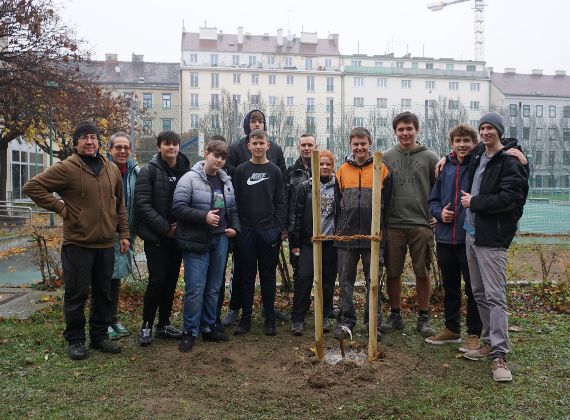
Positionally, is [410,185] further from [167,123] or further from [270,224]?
[167,123]

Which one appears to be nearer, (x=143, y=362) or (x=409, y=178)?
(x=143, y=362)

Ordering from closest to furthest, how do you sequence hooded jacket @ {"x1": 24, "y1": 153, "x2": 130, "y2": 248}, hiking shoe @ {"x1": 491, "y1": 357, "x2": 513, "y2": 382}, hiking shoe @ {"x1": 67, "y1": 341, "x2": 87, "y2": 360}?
hiking shoe @ {"x1": 491, "y1": 357, "x2": 513, "y2": 382} → hooded jacket @ {"x1": 24, "y1": 153, "x2": 130, "y2": 248} → hiking shoe @ {"x1": 67, "y1": 341, "x2": 87, "y2": 360}

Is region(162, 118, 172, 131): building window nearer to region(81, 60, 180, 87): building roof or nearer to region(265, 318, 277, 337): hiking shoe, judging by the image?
region(265, 318, 277, 337): hiking shoe

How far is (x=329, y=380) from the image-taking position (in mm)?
4047

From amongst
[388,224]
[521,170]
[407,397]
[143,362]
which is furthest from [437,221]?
[143,362]

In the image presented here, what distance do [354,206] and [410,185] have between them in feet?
2.34

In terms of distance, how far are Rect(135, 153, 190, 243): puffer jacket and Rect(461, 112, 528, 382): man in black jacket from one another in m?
2.65

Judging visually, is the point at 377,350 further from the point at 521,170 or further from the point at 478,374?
the point at 521,170

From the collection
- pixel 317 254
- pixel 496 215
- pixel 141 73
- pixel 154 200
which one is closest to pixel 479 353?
pixel 496 215

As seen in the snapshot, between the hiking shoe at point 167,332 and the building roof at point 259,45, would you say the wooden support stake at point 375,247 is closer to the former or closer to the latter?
the hiking shoe at point 167,332

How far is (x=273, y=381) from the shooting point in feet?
13.6

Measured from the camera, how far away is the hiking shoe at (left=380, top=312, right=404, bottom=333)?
18.2 ft

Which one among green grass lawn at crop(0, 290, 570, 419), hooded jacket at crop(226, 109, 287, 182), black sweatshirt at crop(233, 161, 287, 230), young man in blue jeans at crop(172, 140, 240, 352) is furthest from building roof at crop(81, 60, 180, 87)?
green grass lawn at crop(0, 290, 570, 419)

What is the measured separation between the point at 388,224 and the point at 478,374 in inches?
66.6
